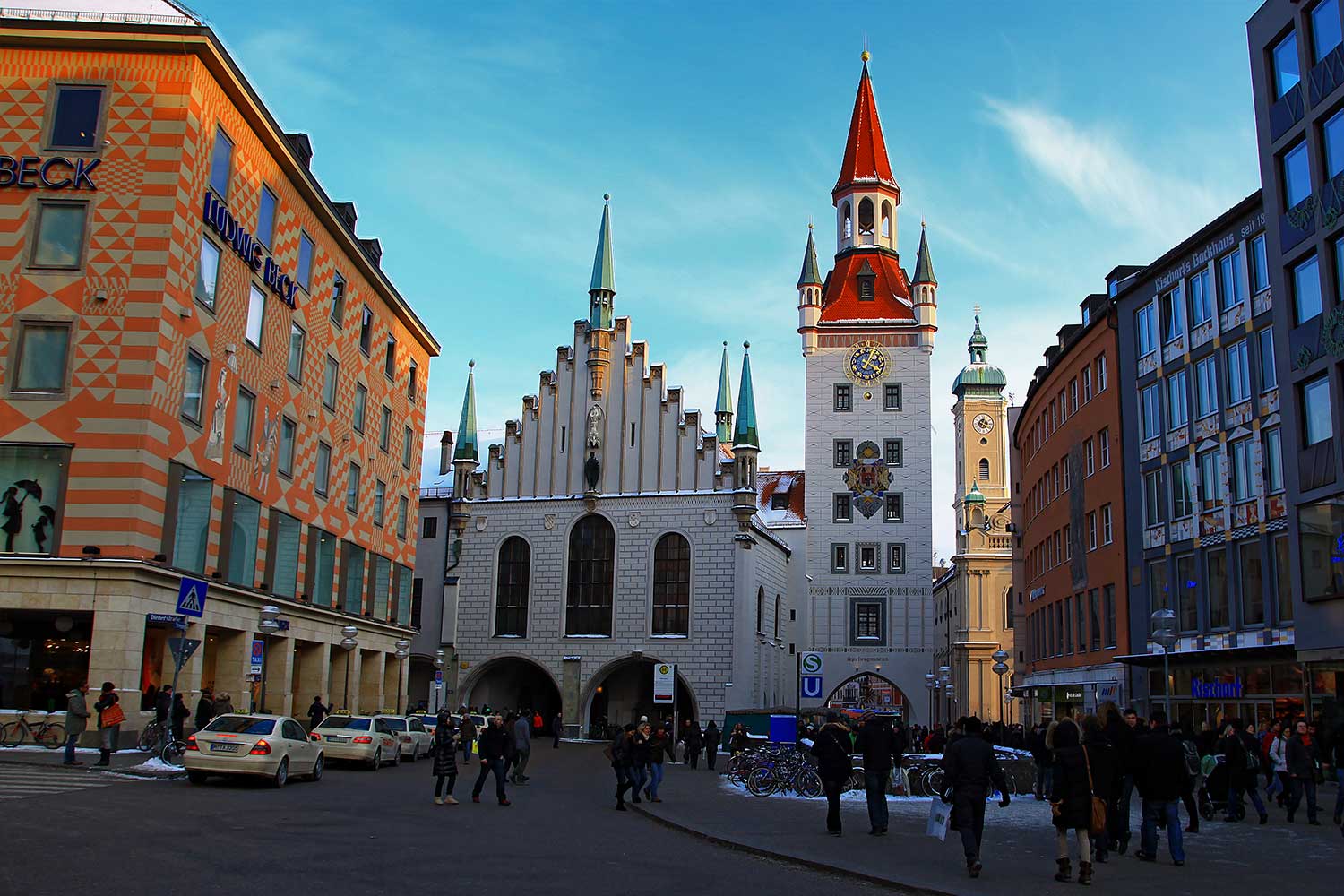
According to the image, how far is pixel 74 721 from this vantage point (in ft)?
76.4

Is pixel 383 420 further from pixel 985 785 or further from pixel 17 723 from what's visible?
pixel 985 785

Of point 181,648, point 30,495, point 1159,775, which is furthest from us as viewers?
point 30,495

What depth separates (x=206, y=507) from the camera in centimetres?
3109

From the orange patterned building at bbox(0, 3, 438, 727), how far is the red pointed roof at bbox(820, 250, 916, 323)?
156 ft

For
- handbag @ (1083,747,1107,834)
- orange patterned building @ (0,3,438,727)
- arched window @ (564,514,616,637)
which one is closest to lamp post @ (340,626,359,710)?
orange patterned building @ (0,3,438,727)

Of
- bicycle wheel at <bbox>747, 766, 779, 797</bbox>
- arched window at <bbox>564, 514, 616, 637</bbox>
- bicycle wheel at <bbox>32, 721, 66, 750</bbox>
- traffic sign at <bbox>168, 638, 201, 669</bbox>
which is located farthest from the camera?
arched window at <bbox>564, 514, 616, 637</bbox>

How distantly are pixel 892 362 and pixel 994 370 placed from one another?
44318 mm

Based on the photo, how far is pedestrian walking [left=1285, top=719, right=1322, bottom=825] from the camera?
19995 mm

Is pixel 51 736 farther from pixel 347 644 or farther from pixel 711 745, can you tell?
pixel 711 745

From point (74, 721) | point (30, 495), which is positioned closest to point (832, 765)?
point (74, 721)

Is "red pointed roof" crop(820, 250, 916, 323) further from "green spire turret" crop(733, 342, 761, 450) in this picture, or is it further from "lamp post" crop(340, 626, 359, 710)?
"lamp post" crop(340, 626, 359, 710)

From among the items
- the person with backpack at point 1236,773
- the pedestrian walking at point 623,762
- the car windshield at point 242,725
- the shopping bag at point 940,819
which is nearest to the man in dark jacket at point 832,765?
the shopping bag at point 940,819

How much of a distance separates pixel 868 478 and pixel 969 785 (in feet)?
201

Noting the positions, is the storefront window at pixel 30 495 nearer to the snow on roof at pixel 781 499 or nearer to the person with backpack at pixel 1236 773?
the person with backpack at pixel 1236 773
